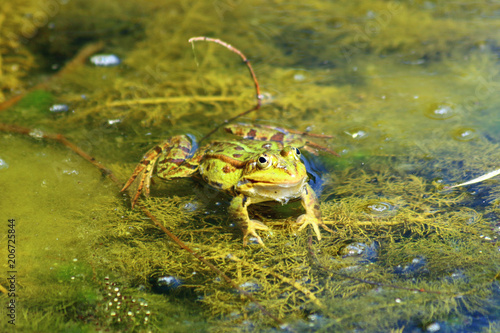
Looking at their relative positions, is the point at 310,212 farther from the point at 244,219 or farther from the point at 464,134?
the point at 464,134

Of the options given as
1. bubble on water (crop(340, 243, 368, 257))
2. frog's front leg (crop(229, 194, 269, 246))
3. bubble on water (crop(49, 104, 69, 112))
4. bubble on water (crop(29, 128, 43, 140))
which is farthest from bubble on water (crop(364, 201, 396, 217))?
A: bubble on water (crop(49, 104, 69, 112))

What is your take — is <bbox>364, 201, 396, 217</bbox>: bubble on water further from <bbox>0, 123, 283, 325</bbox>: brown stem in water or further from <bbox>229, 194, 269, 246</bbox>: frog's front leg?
<bbox>0, 123, 283, 325</bbox>: brown stem in water

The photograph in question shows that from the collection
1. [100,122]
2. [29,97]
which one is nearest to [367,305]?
[100,122]

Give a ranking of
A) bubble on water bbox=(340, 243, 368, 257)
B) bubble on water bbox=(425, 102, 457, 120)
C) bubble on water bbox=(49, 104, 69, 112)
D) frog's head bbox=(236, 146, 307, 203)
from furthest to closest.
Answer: bubble on water bbox=(49, 104, 69, 112), bubble on water bbox=(425, 102, 457, 120), frog's head bbox=(236, 146, 307, 203), bubble on water bbox=(340, 243, 368, 257)

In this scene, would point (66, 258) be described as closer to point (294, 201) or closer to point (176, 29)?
point (294, 201)

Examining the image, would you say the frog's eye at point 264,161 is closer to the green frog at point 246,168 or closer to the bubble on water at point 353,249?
the green frog at point 246,168
